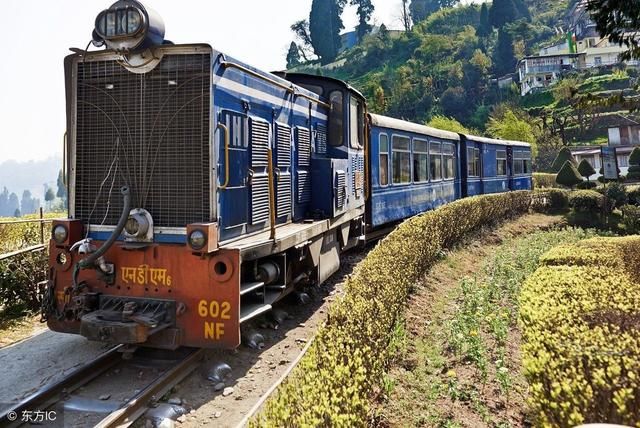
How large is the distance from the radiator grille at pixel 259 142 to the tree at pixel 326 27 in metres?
110

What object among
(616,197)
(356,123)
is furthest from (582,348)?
(616,197)

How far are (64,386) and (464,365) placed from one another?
4209 millimetres

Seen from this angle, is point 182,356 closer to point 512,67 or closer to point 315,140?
point 315,140

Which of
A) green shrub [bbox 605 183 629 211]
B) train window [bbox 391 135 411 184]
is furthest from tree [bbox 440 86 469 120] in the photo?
train window [bbox 391 135 411 184]

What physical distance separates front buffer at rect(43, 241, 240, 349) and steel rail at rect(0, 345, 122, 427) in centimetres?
42

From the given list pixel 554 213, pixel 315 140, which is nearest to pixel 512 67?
pixel 554 213

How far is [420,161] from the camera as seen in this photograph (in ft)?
46.2

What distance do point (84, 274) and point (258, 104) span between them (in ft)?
9.34

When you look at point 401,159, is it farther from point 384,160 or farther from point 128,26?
point 128,26

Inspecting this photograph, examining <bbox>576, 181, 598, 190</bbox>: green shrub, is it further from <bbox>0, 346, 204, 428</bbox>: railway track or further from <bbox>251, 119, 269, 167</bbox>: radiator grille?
<bbox>0, 346, 204, 428</bbox>: railway track

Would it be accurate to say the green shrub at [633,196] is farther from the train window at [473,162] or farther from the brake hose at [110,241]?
Answer: the brake hose at [110,241]

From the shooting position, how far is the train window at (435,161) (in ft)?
49.2

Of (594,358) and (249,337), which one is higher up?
(594,358)

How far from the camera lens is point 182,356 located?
18.0 feet
